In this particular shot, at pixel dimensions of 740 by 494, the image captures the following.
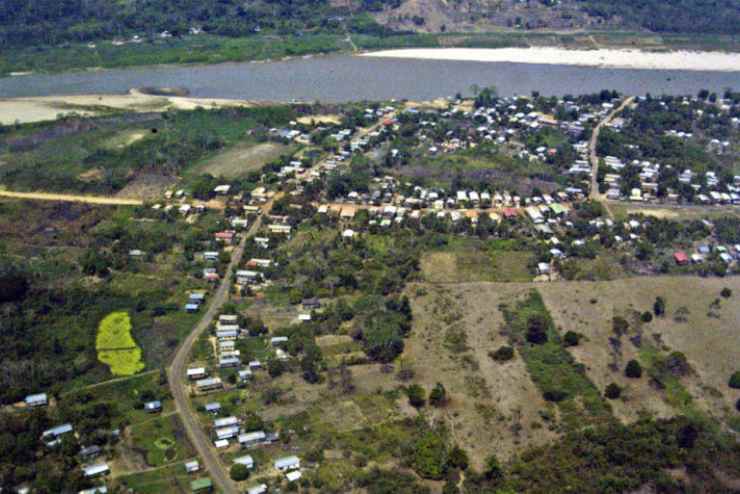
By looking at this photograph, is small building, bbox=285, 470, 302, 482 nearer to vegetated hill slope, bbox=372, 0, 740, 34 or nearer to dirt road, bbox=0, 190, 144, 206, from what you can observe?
dirt road, bbox=0, 190, 144, 206

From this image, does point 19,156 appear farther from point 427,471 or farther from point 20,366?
point 427,471

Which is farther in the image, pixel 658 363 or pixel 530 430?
pixel 658 363

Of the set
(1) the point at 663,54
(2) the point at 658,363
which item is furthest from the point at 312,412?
(1) the point at 663,54

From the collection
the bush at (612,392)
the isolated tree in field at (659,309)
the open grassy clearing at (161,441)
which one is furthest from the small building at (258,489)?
the isolated tree in field at (659,309)

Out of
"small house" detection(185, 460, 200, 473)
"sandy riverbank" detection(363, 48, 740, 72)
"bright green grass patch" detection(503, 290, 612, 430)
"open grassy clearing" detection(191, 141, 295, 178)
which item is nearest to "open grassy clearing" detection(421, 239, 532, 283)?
"bright green grass patch" detection(503, 290, 612, 430)

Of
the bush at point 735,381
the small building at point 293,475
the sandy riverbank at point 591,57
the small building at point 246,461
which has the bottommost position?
the bush at point 735,381

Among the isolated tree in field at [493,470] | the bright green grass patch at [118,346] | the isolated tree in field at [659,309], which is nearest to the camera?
the isolated tree in field at [493,470]

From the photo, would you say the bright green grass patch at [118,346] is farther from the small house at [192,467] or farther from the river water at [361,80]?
the river water at [361,80]

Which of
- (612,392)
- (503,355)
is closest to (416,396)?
(503,355)
